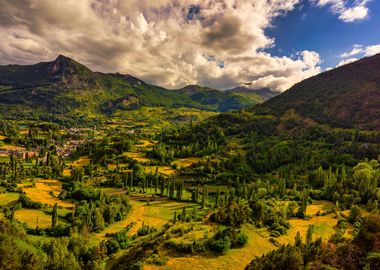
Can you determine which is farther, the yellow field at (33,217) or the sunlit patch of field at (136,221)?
the sunlit patch of field at (136,221)

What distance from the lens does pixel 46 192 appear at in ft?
511

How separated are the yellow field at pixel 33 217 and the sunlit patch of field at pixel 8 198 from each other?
12.2m

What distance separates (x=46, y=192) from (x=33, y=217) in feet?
129

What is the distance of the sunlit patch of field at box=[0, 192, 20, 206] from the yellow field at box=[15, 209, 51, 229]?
12151mm

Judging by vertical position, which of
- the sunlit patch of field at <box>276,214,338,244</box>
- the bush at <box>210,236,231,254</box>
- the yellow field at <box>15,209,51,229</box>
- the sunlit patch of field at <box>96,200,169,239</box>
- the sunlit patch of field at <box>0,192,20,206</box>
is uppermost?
the bush at <box>210,236,231,254</box>

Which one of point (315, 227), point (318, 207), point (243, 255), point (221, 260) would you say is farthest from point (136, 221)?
point (318, 207)

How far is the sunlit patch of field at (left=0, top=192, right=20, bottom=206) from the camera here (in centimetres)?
13288

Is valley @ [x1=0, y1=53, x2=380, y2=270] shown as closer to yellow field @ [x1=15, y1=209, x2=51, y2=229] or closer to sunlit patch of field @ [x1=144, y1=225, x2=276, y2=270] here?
sunlit patch of field @ [x1=144, y1=225, x2=276, y2=270]

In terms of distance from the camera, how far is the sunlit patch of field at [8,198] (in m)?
133

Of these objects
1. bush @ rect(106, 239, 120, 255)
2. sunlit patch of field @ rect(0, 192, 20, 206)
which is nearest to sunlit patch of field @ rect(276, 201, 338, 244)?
bush @ rect(106, 239, 120, 255)

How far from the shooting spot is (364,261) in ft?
172

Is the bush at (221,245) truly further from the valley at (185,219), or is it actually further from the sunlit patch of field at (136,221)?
the sunlit patch of field at (136,221)

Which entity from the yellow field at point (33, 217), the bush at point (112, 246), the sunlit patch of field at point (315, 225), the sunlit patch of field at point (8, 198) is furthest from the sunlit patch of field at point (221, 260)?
the sunlit patch of field at point (8, 198)

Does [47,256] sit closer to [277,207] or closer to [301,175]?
[277,207]
